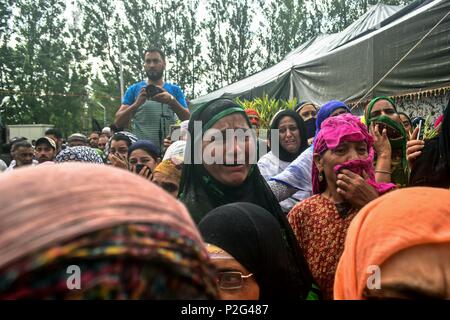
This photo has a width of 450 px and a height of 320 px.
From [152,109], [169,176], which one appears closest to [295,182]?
[169,176]

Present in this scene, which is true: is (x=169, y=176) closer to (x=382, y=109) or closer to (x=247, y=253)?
(x=247, y=253)

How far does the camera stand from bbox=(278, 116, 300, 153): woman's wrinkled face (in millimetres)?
3135

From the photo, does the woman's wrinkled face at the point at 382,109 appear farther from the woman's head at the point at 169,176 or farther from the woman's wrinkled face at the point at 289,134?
the woman's head at the point at 169,176

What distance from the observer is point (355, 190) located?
1731mm

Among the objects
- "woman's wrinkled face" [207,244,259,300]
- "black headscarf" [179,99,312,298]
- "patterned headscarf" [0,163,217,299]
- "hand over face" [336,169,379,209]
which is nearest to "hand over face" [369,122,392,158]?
"hand over face" [336,169,379,209]

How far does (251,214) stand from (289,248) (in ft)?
1.40

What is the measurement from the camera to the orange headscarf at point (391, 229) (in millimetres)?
908

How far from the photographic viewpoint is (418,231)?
91 centimetres

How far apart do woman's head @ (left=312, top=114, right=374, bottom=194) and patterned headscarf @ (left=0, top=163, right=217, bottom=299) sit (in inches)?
54.9

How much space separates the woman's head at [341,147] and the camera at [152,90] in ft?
5.46

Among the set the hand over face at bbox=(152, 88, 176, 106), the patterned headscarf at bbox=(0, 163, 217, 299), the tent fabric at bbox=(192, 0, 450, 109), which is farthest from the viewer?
the tent fabric at bbox=(192, 0, 450, 109)

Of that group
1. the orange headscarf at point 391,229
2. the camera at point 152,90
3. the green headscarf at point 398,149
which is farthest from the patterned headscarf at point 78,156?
the orange headscarf at point 391,229

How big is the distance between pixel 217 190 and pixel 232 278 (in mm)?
647

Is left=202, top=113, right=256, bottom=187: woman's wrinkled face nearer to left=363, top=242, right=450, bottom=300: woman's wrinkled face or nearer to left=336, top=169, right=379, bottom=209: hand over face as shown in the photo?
left=336, top=169, right=379, bottom=209: hand over face
